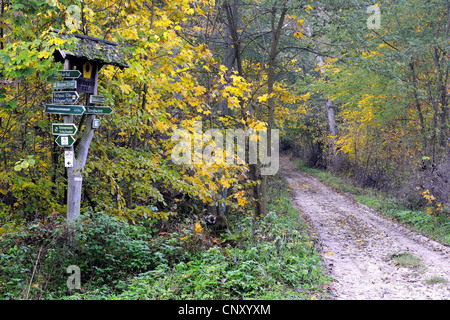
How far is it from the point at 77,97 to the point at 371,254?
23.9ft

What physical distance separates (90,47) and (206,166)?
10.1 feet

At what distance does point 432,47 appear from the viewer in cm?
1261

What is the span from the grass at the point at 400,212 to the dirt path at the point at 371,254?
36 centimetres

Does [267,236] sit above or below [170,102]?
below

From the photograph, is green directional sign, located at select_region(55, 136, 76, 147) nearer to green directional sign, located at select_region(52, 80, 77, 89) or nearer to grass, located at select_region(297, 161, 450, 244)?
green directional sign, located at select_region(52, 80, 77, 89)

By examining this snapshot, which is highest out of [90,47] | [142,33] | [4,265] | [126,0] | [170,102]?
[126,0]

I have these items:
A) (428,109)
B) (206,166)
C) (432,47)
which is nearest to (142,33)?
(206,166)

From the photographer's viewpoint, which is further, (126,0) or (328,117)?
(328,117)

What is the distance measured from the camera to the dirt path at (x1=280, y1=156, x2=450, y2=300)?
6418 mm

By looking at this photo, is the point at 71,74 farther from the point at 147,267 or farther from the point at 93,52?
the point at 147,267

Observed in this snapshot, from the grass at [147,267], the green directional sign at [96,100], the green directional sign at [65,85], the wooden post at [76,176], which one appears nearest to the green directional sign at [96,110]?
the green directional sign at [96,100]

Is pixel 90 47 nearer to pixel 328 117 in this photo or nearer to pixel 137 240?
pixel 137 240

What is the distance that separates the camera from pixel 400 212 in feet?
43.5

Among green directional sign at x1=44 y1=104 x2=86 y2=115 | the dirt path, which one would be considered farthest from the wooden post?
the dirt path
